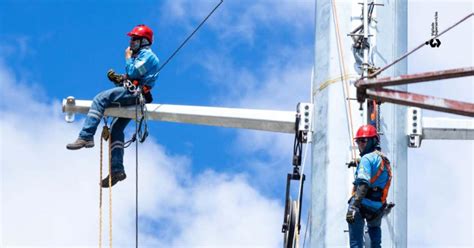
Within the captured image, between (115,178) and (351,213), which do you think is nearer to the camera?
(351,213)

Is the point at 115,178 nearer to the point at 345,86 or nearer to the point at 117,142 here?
the point at 117,142

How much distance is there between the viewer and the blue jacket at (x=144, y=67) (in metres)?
19.5

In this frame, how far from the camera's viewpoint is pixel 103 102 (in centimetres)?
1948

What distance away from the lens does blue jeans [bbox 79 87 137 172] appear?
761 inches

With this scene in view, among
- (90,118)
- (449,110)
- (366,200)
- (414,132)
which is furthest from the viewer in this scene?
(90,118)

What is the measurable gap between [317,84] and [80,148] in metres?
3.21

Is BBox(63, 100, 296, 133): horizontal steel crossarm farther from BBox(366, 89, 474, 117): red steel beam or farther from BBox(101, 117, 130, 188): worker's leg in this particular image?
BBox(366, 89, 474, 117): red steel beam

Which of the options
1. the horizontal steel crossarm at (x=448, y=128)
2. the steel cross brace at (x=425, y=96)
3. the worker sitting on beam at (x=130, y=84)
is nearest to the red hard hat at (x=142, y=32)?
the worker sitting on beam at (x=130, y=84)

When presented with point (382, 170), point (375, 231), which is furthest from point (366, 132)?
point (375, 231)

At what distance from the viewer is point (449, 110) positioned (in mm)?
11891

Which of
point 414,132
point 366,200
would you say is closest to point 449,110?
point 366,200

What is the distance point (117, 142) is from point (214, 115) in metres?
1.60

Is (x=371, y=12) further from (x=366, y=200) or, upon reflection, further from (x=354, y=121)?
(x=366, y=200)

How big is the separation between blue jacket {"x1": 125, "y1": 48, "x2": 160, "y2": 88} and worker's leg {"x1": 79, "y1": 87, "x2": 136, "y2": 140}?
9.8 inches
